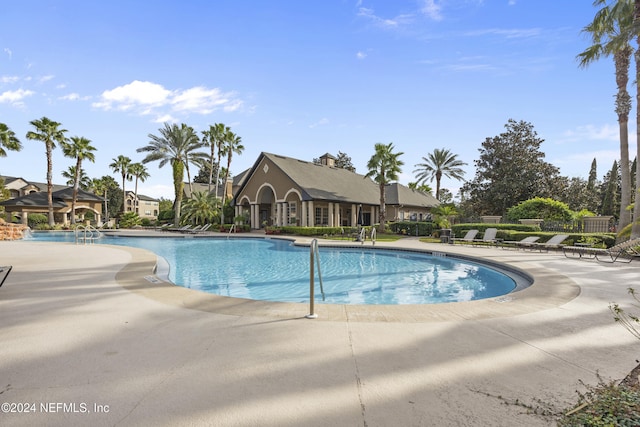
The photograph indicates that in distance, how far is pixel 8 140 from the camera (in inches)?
1094

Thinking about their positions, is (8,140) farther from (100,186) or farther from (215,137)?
(100,186)

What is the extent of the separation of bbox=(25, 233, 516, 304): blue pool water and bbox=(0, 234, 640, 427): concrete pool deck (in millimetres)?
2535

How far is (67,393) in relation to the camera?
8.73 ft

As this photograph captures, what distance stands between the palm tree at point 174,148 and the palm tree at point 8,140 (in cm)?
1035

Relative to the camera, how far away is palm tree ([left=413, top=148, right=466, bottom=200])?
39906mm

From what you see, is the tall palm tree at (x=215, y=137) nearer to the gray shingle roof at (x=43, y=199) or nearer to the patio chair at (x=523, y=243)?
the gray shingle roof at (x=43, y=199)

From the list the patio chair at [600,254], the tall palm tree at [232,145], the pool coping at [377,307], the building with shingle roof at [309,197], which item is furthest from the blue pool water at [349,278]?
the tall palm tree at [232,145]

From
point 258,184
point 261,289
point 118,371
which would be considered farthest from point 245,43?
point 258,184

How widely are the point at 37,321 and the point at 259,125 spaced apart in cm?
1911

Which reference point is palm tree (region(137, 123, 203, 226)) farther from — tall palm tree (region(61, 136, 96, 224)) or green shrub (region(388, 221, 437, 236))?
green shrub (region(388, 221, 437, 236))

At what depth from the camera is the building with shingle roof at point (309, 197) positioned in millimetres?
29047

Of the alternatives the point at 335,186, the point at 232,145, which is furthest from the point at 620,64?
the point at 232,145

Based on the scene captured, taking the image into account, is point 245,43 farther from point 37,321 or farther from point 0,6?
point 37,321

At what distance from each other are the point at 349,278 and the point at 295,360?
723 cm
